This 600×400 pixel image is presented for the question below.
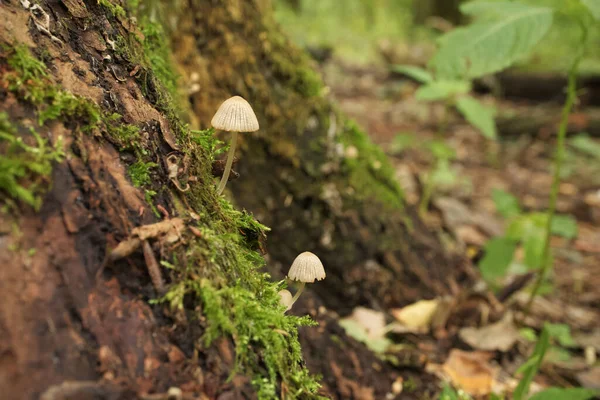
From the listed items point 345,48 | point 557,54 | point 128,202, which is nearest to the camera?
point 128,202

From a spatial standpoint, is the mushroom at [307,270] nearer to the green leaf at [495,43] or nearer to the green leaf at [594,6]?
the green leaf at [495,43]

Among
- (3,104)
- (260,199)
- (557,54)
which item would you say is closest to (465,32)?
(260,199)

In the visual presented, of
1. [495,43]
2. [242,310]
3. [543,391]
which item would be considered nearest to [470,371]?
[543,391]

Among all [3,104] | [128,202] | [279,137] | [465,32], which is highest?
[465,32]

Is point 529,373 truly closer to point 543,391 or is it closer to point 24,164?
point 543,391

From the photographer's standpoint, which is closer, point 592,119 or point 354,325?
point 354,325

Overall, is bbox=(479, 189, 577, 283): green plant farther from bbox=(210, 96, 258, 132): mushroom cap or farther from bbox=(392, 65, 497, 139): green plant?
bbox=(210, 96, 258, 132): mushroom cap

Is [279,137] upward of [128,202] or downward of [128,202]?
upward

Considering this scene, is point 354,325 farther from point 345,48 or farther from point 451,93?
point 345,48
